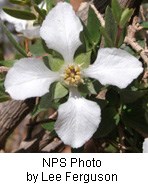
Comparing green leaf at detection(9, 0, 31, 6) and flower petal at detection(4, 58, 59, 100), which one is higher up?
green leaf at detection(9, 0, 31, 6)

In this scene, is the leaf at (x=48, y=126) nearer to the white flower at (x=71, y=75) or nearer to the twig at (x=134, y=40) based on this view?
the white flower at (x=71, y=75)

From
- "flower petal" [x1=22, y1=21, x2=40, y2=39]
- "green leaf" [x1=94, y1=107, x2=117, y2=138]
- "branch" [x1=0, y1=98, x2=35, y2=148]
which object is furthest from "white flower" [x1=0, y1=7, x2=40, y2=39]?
"green leaf" [x1=94, y1=107, x2=117, y2=138]

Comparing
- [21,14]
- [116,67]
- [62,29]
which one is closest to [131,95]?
[116,67]

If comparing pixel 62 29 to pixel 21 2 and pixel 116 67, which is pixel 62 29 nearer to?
pixel 116 67

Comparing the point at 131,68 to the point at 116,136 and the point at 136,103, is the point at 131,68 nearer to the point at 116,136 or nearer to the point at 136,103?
the point at 136,103

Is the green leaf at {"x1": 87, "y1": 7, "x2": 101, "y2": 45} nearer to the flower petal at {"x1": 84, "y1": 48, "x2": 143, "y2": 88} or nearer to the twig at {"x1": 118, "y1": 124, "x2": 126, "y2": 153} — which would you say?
the flower petal at {"x1": 84, "y1": 48, "x2": 143, "y2": 88}

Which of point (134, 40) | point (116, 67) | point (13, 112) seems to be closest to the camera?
point (116, 67)
